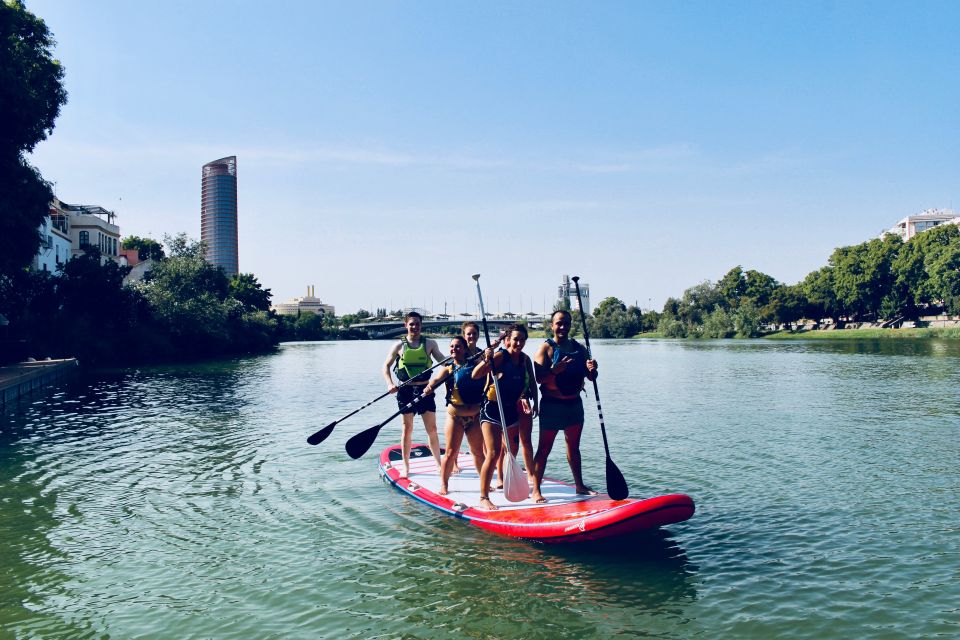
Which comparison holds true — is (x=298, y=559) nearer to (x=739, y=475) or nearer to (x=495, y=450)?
(x=495, y=450)

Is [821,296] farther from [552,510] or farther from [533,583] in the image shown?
[533,583]

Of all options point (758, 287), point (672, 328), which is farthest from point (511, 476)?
point (758, 287)

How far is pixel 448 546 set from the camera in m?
8.90

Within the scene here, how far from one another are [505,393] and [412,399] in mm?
2180

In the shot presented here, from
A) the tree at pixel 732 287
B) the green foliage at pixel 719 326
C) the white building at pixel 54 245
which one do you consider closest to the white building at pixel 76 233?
the white building at pixel 54 245

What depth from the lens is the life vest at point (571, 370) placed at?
8.73 metres

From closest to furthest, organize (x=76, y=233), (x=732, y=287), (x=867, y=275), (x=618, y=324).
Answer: (x=76, y=233), (x=867, y=275), (x=732, y=287), (x=618, y=324)

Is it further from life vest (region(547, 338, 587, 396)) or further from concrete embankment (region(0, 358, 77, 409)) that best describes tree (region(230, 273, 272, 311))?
life vest (region(547, 338, 587, 396))

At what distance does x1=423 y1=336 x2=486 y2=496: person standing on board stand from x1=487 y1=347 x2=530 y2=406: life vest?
1.36 feet

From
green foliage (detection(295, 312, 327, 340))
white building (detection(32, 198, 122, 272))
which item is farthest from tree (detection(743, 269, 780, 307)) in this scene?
white building (detection(32, 198, 122, 272))

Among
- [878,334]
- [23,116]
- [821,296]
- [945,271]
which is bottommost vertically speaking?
[878,334]

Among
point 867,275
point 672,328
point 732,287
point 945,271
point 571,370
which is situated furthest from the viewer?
point 732,287

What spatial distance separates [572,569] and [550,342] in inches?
109

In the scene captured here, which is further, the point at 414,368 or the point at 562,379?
the point at 414,368
